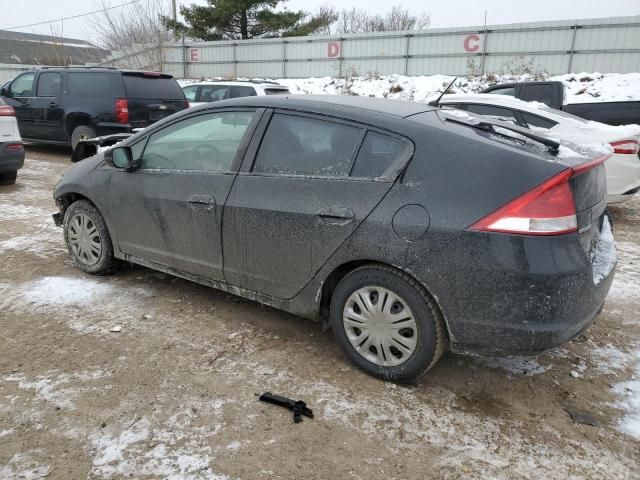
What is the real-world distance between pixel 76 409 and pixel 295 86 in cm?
2437

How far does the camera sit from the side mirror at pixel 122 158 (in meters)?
3.96

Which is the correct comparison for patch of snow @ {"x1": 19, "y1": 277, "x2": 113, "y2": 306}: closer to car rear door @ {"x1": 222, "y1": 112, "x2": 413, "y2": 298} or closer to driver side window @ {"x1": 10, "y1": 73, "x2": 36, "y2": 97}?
car rear door @ {"x1": 222, "y1": 112, "x2": 413, "y2": 298}

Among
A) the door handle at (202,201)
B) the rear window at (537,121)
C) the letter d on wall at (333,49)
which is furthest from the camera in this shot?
the letter d on wall at (333,49)

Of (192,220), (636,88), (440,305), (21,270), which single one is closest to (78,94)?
(21,270)

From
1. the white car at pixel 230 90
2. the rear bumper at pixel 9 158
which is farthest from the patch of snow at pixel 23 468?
the white car at pixel 230 90

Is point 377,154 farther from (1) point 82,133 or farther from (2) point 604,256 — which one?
(1) point 82,133

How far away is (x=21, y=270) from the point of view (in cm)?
459

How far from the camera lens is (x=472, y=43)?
22.5 m

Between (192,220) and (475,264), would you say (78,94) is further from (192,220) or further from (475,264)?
(475,264)

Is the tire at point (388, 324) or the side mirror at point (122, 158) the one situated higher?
the side mirror at point (122, 158)

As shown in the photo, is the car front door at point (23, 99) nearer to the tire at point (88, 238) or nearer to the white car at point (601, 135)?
the tire at point (88, 238)

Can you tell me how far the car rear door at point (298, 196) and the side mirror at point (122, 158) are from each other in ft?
3.65

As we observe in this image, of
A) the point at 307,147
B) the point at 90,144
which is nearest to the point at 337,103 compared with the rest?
the point at 307,147

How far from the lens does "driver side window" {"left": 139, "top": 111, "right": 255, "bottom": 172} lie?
3.52m
